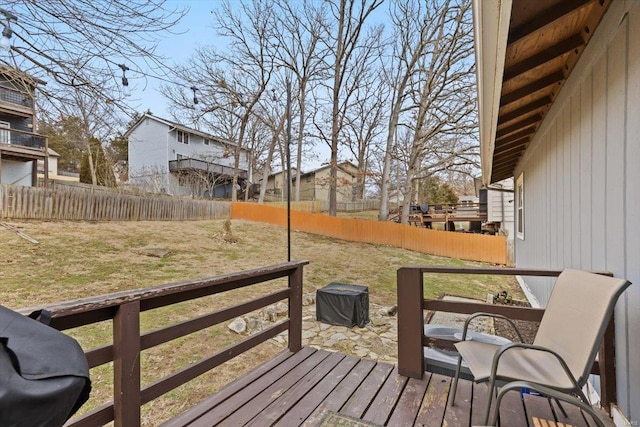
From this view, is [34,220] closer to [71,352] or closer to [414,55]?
[71,352]

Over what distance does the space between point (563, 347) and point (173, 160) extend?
2276 centimetres

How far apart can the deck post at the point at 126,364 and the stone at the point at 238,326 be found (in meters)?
3.11

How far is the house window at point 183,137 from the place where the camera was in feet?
71.5

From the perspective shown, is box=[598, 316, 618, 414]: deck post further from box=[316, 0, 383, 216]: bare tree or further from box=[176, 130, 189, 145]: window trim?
box=[176, 130, 189, 145]: window trim

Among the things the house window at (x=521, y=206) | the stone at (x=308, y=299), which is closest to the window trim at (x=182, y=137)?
the stone at (x=308, y=299)

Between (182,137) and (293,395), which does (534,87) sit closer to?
(293,395)

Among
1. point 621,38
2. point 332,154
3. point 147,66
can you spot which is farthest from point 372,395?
point 332,154

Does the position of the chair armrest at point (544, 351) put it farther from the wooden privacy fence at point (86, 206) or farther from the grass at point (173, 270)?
the wooden privacy fence at point (86, 206)

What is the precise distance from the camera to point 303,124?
16.2 metres

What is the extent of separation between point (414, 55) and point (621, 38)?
12366 mm

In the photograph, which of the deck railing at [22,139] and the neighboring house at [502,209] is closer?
the deck railing at [22,139]

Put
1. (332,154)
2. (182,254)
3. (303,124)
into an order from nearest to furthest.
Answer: (182,254), (332,154), (303,124)

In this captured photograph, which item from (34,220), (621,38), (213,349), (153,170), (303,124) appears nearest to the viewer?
(621,38)

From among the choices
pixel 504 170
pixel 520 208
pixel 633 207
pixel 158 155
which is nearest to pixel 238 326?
pixel 633 207
